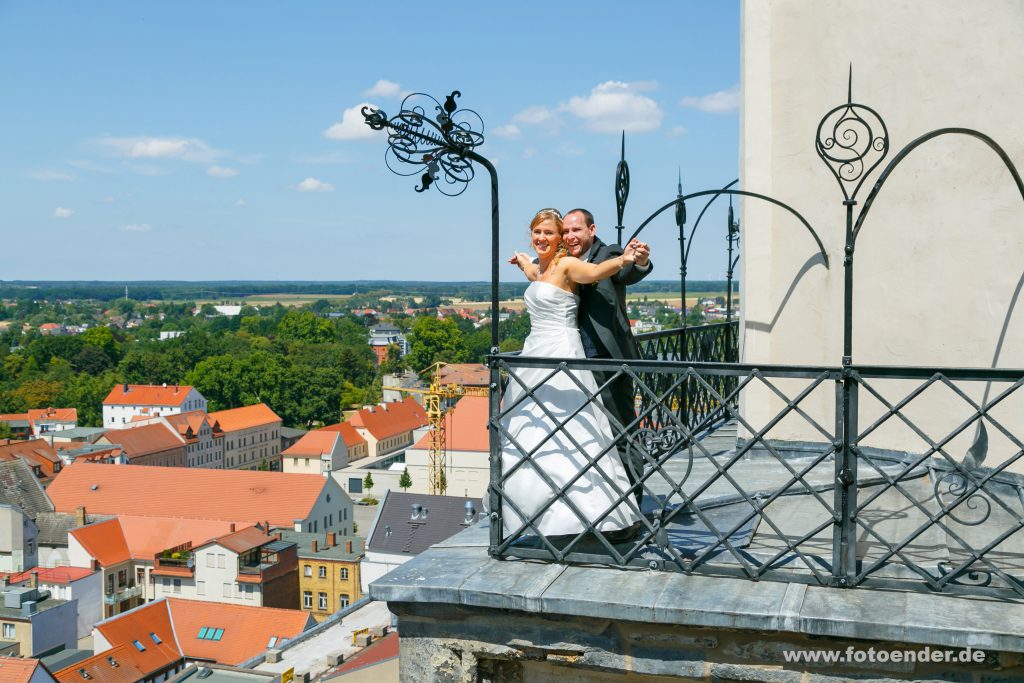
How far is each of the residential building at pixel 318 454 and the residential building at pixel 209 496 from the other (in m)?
20.9

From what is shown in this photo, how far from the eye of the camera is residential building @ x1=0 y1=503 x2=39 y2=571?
5069cm

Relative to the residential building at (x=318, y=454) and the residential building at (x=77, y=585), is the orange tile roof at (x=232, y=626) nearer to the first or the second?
the residential building at (x=77, y=585)

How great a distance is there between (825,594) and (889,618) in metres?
0.33

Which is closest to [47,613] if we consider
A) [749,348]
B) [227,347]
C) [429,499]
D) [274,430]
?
[429,499]

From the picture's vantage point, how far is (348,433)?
84875mm

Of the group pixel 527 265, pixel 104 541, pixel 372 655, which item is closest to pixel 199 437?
pixel 104 541

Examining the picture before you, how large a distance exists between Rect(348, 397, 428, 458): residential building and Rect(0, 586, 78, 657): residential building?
45.1 m

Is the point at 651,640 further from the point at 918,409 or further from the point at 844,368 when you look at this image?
the point at 918,409

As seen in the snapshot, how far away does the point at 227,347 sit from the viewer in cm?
13712

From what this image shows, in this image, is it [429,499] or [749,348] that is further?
[429,499]

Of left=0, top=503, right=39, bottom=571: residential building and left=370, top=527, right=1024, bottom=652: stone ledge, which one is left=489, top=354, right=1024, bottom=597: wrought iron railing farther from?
left=0, top=503, right=39, bottom=571: residential building

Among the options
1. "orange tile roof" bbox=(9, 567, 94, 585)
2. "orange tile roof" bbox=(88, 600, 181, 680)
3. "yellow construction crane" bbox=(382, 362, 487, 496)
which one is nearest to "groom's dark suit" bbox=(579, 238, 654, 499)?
"orange tile roof" bbox=(88, 600, 181, 680)

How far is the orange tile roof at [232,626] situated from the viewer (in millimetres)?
38531

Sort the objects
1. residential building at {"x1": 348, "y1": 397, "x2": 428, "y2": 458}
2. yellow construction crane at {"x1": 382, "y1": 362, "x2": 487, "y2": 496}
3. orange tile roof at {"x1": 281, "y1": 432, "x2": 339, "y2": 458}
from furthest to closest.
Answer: residential building at {"x1": 348, "y1": 397, "x2": 428, "y2": 458} → orange tile roof at {"x1": 281, "y1": 432, "x2": 339, "y2": 458} → yellow construction crane at {"x1": 382, "y1": 362, "x2": 487, "y2": 496}
